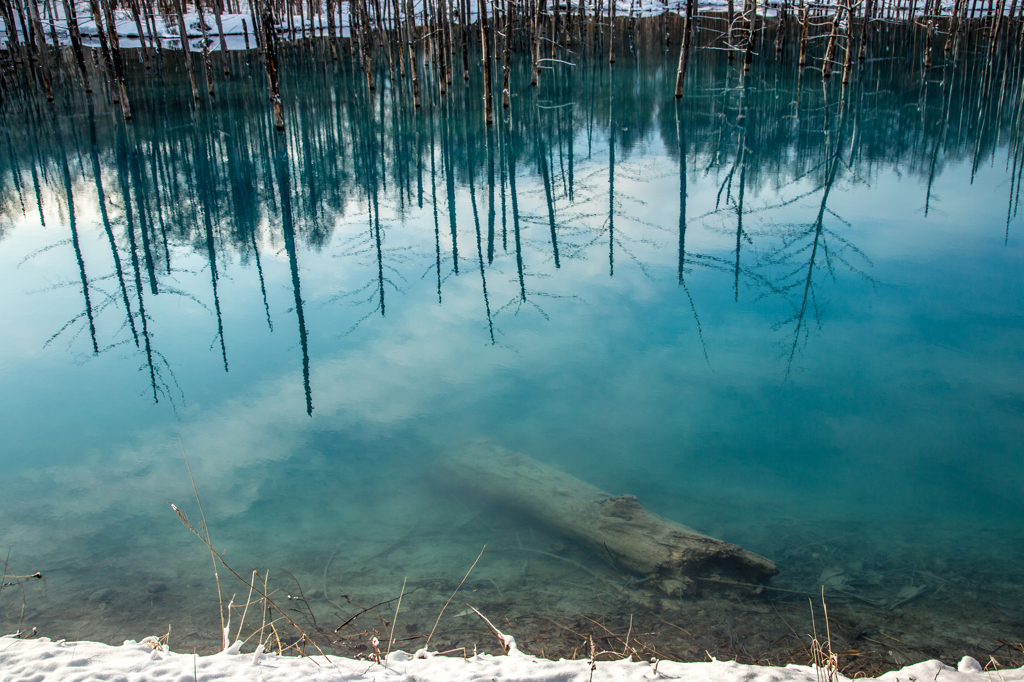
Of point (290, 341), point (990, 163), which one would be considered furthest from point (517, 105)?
point (290, 341)

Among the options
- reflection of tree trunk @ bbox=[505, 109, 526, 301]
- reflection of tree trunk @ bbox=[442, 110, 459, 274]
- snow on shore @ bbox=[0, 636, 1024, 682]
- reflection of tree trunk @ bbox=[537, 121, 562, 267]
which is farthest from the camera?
reflection of tree trunk @ bbox=[537, 121, 562, 267]

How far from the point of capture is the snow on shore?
11.4 ft

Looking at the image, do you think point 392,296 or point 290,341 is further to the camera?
point 392,296

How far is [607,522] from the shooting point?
5305 millimetres

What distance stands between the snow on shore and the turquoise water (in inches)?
21.6

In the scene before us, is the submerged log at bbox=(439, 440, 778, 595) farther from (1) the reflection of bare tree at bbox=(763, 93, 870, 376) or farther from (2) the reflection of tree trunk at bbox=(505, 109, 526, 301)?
(2) the reflection of tree trunk at bbox=(505, 109, 526, 301)

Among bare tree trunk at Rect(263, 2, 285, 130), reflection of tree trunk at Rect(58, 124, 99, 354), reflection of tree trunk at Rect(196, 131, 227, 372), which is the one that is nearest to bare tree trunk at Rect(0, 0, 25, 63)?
reflection of tree trunk at Rect(58, 124, 99, 354)

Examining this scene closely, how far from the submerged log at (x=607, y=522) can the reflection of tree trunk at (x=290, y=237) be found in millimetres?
2014

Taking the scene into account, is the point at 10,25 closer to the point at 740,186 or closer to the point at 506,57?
the point at 506,57

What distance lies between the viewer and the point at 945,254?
10617 mm

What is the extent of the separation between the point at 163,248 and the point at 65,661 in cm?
918

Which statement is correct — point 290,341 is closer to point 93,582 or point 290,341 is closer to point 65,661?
point 93,582

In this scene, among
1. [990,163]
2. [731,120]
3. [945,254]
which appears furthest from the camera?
[731,120]

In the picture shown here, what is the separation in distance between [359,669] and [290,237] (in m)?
9.49
